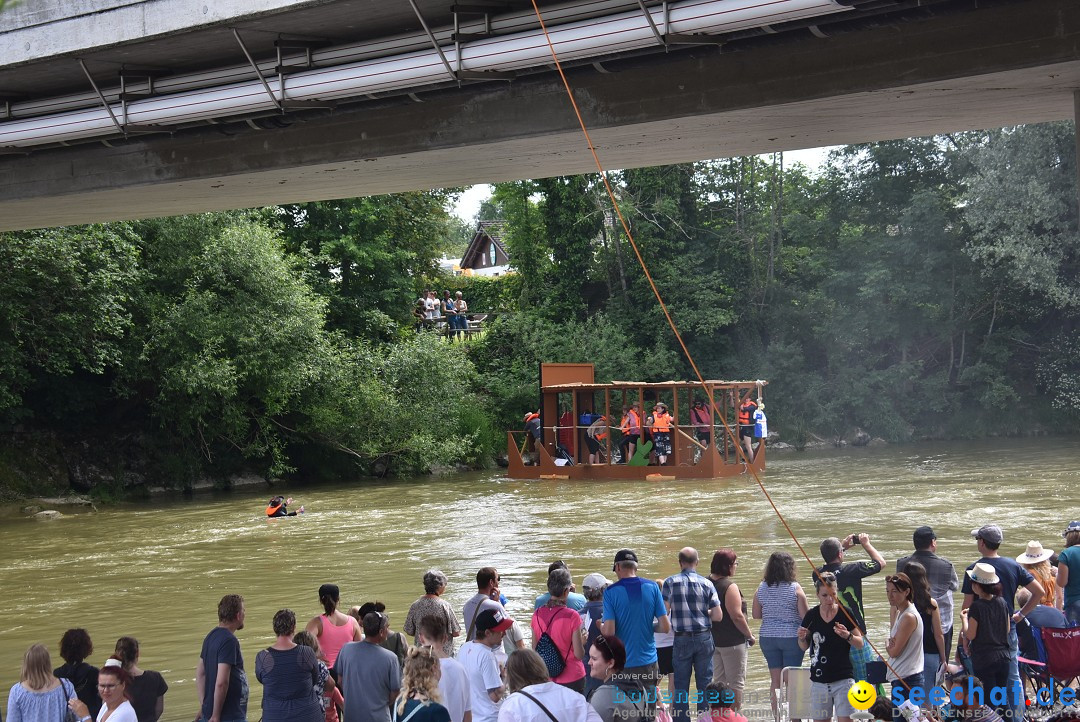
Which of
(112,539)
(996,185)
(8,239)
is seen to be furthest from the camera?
(996,185)

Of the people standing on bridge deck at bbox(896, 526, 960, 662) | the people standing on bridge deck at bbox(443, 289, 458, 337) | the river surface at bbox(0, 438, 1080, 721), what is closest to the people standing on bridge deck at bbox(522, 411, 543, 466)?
the river surface at bbox(0, 438, 1080, 721)

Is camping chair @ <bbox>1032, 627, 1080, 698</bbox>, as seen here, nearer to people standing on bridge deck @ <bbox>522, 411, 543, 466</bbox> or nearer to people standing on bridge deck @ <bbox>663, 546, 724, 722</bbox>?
people standing on bridge deck @ <bbox>663, 546, 724, 722</bbox>

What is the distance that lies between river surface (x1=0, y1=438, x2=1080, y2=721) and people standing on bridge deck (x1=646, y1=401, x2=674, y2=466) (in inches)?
67.7

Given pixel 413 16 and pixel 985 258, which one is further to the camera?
pixel 985 258

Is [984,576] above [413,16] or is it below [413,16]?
below

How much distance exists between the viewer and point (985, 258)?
44844 mm

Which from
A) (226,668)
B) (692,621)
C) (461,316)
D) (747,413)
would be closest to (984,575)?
(692,621)

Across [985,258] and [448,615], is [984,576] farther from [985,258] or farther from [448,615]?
[985,258]

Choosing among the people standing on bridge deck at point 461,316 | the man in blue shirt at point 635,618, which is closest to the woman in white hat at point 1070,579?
the man in blue shirt at point 635,618

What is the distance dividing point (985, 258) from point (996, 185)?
3.29 m

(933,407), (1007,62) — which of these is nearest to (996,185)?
(933,407)

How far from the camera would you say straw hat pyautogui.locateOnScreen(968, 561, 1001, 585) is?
7613 millimetres

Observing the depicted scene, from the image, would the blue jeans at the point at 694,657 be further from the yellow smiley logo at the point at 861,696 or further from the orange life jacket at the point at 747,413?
the orange life jacket at the point at 747,413

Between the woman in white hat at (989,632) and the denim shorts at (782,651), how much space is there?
1183mm
